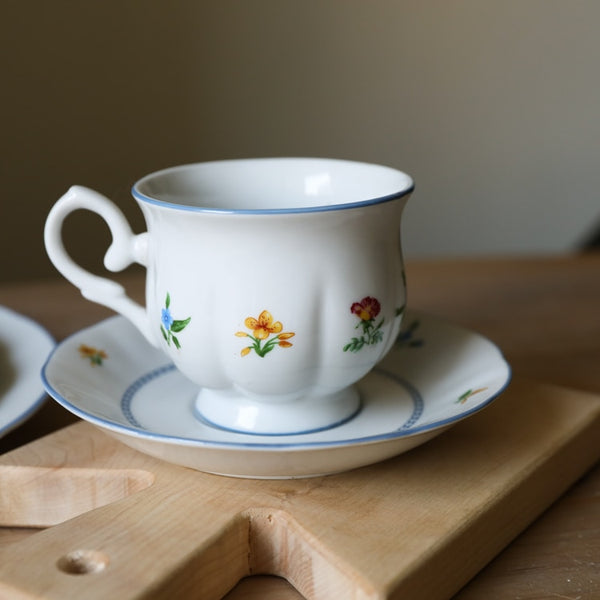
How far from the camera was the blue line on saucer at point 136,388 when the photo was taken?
0.50m

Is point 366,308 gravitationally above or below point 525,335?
above

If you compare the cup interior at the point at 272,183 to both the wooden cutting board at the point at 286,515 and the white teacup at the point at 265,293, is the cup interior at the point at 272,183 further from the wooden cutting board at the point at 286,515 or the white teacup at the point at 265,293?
the wooden cutting board at the point at 286,515

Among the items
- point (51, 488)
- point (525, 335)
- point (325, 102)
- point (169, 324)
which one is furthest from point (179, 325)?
point (325, 102)

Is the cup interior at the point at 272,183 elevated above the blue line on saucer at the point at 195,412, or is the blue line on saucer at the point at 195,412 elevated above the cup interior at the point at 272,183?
the cup interior at the point at 272,183

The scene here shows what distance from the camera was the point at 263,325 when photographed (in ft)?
1.45

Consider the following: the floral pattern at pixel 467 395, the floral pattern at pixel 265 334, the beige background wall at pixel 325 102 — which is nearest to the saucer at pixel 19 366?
the floral pattern at pixel 265 334

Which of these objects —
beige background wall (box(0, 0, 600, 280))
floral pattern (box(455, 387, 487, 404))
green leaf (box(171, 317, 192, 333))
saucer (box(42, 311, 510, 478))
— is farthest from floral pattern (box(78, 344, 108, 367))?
beige background wall (box(0, 0, 600, 280))

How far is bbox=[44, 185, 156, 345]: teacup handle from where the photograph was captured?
1.60 feet

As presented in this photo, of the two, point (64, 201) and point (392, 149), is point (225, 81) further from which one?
point (64, 201)

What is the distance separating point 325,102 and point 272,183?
139cm

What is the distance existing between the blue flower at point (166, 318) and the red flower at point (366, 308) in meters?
0.10

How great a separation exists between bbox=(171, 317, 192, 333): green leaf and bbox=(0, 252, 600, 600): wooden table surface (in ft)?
0.45

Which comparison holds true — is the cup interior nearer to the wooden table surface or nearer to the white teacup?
the white teacup

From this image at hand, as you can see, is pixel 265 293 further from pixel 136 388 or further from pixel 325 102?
Result: pixel 325 102
